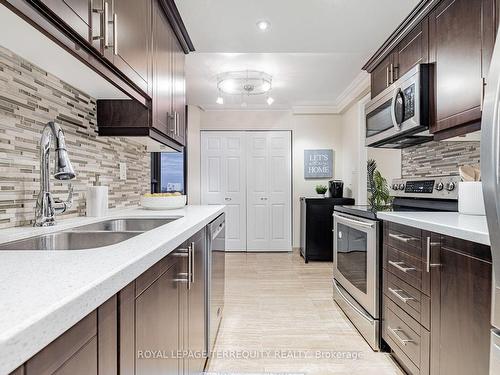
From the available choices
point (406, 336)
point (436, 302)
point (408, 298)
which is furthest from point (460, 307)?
point (406, 336)

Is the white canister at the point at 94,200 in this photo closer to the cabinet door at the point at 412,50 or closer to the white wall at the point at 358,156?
the cabinet door at the point at 412,50

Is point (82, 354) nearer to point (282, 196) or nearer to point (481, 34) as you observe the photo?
point (481, 34)

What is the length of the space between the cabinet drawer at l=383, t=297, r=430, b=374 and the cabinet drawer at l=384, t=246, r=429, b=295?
0.63 ft

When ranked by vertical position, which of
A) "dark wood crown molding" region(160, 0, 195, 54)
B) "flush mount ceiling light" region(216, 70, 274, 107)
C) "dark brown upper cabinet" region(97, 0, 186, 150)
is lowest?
"dark brown upper cabinet" region(97, 0, 186, 150)

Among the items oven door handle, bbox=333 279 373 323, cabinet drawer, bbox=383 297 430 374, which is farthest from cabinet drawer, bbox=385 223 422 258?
oven door handle, bbox=333 279 373 323

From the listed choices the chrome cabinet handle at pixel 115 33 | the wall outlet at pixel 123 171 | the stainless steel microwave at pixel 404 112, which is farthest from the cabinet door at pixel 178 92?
the stainless steel microwave at pixel 404 112

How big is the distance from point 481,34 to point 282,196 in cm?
380

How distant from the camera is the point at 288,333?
88.0 inches

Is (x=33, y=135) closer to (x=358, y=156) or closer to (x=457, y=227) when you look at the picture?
(x=457, y=227)

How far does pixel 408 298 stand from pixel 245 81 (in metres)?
2.85

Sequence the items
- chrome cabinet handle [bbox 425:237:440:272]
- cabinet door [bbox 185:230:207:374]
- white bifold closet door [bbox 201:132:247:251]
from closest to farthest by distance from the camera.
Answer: cabinet door [bbox 185:230:207:374] → chrome cabinet handle [bbox 425:237:440:272] → white bifold closet door [bbox 201:132:247:251]

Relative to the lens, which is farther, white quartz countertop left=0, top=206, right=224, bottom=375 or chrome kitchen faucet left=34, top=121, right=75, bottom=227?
chrome kitchen faucet left=34, top=121, right=75, bottom=227

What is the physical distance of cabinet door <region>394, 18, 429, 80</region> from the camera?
1956mm

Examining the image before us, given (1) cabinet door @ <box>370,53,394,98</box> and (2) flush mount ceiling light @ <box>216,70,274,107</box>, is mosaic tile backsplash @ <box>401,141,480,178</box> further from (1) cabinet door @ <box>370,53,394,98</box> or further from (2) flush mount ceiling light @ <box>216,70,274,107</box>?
(2) flush mount ceiling light @ <box>216,70,274,107</box>
